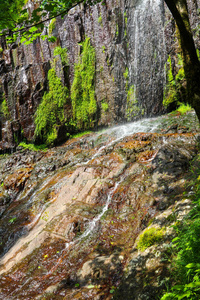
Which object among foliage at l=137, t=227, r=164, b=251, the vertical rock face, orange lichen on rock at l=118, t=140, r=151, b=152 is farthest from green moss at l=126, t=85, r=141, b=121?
foliage at l=137, t=227, r=164, b=251

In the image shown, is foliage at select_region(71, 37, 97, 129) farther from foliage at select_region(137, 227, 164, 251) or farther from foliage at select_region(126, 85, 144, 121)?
foliage at select_region(137, 227, 164, 251)

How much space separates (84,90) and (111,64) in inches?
109

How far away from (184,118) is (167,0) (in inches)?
348

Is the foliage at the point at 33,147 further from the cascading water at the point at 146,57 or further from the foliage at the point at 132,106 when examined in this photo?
the cascading water at the point at 146,57

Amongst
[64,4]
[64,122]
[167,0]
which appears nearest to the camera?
[167,0]

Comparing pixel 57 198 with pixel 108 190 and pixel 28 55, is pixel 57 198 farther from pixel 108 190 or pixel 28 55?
pixel 28 55

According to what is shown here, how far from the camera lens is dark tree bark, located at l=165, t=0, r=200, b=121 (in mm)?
2467

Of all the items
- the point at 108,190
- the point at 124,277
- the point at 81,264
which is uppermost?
the point at 108,190

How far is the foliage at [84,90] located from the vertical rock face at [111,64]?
0.41 m

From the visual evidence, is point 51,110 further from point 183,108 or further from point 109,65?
point 183,108

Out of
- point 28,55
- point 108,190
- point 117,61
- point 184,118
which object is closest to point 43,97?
point 28,55

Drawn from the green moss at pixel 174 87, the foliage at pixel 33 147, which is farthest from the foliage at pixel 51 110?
the green moss at pixel 174 87

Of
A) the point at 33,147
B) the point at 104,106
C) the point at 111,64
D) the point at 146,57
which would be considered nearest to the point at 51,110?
the point at 33,147

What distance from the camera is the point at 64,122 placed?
16266 millimetres
